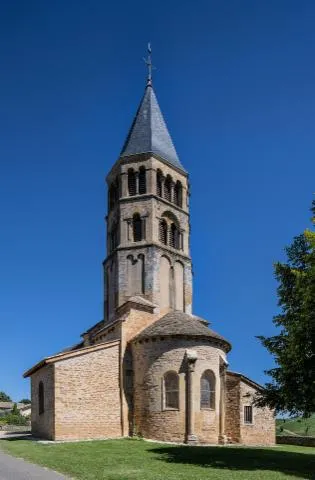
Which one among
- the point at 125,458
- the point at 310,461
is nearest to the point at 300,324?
the point at 310,461

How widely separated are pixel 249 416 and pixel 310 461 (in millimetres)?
12108

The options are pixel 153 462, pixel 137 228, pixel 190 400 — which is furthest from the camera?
pixel 137 228

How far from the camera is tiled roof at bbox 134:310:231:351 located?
27.0 m

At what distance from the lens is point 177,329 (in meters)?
27.1

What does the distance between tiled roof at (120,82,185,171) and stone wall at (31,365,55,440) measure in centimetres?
1584

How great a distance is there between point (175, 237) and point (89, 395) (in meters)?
12.8

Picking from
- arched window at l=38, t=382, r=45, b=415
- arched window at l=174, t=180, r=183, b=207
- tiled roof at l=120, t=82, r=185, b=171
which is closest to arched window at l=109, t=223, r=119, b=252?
arched window at l=174, t=180, r=183, b=207

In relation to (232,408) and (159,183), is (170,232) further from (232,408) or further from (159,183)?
(232,408)

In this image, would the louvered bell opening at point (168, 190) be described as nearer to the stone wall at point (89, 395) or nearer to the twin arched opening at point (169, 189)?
the twin arched opening at point (169, 189)

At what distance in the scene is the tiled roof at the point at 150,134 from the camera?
117 ft

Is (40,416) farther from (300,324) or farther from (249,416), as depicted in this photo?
(300,324)

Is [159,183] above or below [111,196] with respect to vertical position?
above

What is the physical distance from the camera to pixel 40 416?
28031mm

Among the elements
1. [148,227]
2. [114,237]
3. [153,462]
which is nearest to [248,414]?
[148,227]
